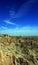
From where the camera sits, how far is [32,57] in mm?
21547

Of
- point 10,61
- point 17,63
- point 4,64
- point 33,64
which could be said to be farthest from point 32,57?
point 4,64

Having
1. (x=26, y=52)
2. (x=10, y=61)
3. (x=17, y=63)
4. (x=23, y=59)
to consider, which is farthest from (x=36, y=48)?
(x=10, y=61)

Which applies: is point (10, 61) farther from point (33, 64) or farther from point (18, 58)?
point (33, 64)

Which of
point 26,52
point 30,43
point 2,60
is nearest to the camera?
point 2,60

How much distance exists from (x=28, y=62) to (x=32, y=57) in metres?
1.93

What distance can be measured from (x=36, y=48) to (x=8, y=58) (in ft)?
38.0

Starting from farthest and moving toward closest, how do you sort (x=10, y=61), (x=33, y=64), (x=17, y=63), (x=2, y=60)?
(x=33, y=64), (x=17, y=63), (x=10, y=61), (x=2, y=60)

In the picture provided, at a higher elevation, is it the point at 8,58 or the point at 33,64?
the point at 8,58

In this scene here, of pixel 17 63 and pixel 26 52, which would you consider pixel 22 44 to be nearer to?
pixel 26 52

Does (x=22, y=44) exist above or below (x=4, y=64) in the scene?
above

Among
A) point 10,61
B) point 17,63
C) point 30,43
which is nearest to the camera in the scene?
point 10,61

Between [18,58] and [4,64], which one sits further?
[18,58]

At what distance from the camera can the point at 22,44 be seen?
92.3ft

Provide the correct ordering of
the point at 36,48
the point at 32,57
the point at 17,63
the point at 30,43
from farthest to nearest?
1. the point at 30,43
2. the point at 36,48
3. the point at 32,57
4. the point at 17,63
